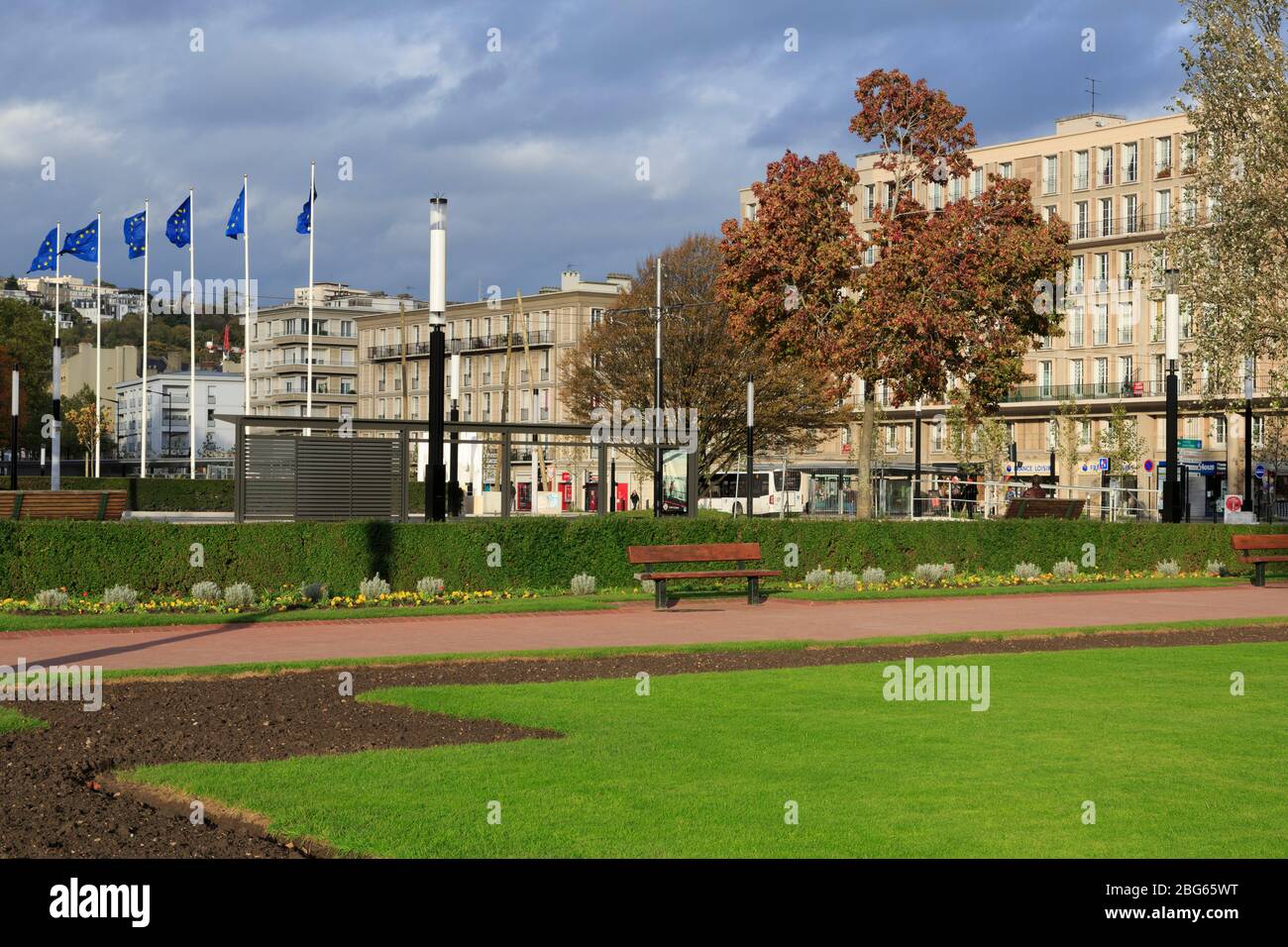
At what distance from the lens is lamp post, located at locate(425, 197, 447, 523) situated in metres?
22.3

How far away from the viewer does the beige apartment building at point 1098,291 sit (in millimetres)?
82500

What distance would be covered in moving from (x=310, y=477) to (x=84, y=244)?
34912 millimetres

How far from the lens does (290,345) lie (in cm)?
13650

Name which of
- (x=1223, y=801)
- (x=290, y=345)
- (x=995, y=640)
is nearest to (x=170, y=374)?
(x=290, y=345)

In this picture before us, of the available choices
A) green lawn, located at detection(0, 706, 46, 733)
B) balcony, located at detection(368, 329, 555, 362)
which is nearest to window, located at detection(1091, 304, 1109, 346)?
balcony, located at detection(368, 329, 555, 362)

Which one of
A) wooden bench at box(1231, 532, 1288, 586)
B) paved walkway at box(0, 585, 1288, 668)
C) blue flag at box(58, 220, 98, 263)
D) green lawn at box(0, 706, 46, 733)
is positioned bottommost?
paved walkway at box(0, 585, 1288, 668)

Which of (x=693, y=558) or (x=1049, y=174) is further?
(x=1049, y=174)

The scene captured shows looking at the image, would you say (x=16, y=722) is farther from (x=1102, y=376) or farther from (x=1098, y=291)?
(x=1098, y=291)

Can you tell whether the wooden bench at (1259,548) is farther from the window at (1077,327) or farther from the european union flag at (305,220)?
the window at (1077,327)

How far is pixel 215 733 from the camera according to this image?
36.3 ft

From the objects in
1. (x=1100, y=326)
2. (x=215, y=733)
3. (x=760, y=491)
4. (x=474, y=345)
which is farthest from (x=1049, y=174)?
(x=215, y=733)

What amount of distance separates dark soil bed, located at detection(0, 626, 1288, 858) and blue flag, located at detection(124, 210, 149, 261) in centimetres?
4517

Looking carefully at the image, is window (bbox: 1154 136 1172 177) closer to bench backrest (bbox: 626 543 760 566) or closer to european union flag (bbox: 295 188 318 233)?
european union flag (bbox: 295 188 318 233)
